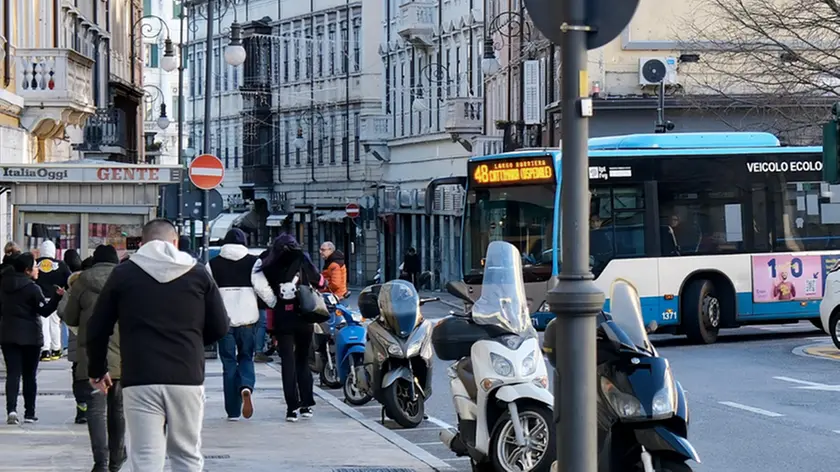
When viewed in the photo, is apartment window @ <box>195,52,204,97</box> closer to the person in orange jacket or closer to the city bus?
the city bus

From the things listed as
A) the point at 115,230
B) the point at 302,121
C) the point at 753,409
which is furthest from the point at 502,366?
the point at 302,121

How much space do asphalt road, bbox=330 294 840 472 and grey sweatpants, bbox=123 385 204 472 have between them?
3640mm

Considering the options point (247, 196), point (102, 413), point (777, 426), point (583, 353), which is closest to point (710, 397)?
point (777, 426)

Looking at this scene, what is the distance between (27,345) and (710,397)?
6.97 meters

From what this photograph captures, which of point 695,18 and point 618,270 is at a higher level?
point 695,18

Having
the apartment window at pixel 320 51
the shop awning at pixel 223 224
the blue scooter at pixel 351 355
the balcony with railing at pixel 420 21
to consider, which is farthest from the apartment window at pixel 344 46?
the blue scooter at pixel 351 355

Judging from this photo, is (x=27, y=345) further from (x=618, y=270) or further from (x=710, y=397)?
(x=618, y=270)

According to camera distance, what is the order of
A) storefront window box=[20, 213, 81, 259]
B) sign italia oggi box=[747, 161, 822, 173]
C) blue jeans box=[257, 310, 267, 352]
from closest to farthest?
blue jeans box=[257, 310, 267, 352] → storefront window box=[20, 213, 81, 259] → sign italia oggi box=[747, 161, 822, 173]

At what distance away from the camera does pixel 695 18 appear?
40.9 m

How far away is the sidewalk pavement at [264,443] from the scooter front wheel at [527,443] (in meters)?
1.05

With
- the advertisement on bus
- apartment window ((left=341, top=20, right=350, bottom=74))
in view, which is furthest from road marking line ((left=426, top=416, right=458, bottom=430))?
apartment window ((left=341, top=20, right=350, bottom=74))

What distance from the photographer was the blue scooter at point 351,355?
17422 mm

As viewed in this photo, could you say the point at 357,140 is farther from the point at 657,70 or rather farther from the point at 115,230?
the point at 115,230

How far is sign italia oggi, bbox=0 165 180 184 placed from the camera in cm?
2384
